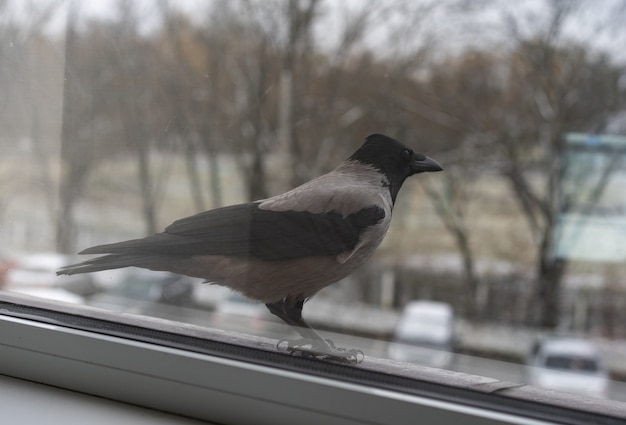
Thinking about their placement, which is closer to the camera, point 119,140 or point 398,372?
point 398,372

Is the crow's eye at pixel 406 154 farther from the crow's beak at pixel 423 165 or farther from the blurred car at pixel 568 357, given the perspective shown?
the blurred car at pixel 568 357

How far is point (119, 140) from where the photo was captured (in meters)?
0.91

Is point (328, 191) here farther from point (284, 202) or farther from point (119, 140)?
point (119, 140)

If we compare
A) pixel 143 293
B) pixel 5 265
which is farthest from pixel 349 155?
pixel 5 265

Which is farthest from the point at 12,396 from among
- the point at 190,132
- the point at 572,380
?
the point at 572,380

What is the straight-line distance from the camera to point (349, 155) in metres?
0.67

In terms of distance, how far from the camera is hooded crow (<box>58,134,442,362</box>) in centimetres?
55

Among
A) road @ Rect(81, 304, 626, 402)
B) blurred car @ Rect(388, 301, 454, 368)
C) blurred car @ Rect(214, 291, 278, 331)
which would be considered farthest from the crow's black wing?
blurred car @ Rect(388, 301, 454, 368)

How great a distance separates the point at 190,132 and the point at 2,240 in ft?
1.05

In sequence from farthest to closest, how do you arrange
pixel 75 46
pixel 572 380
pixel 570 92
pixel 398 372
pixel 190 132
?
pixel 570 92
pixel 572 380
pixel 190 132
pixel 75 46
pixel 398 372

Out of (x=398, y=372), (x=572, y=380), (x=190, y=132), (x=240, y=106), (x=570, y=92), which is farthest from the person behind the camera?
(x=570, y=92)

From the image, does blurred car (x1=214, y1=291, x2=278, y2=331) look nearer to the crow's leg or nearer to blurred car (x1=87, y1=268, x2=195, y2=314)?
blurred car (x1=87, y1=268, x2=195, y2=314)

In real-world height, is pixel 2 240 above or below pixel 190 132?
below

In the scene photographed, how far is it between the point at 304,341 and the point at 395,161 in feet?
0.62
